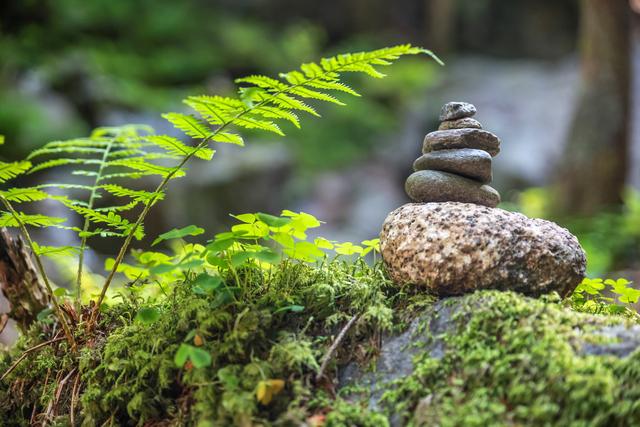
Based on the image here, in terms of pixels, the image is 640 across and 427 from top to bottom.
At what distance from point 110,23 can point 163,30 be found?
50.2 inches

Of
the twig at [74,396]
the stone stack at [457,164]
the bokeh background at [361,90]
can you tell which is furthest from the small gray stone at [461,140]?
the bokeh background at [361,90]

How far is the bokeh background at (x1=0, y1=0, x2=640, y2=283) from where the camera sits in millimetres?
6656

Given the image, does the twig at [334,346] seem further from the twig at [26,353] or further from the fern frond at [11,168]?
the fern frond at [11,168]

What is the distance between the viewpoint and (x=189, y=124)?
195 cm

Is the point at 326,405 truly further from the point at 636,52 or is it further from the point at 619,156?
the point at 636,52

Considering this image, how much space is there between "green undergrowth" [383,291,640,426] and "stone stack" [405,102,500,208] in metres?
0.53

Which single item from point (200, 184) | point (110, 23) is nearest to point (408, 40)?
point (110, 23)

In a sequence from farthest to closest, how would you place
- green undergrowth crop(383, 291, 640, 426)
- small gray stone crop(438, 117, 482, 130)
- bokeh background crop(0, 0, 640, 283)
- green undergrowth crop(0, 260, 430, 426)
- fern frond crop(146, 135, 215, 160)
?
bokeh background crop(0, 0, 640, 283) → small gray stone crop(438, 117, 482, 130) → fern frond crop(146, 135, 215, 160) → green undergrowth crop(0, 260, 430, 426) → green undergrowth crop(383, 291, 640, 426)

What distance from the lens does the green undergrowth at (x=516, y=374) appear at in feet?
4.80

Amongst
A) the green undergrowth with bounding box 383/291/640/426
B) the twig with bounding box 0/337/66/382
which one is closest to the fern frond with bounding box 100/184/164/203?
the twig with bounding box 0/337/66/382

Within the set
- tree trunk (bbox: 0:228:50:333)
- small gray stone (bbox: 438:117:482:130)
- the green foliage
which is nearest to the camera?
the green foliage

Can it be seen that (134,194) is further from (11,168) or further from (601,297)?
(601,297)

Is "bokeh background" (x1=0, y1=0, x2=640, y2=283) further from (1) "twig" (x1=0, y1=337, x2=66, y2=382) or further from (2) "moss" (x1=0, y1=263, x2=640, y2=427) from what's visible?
(1) "twig" (x1=0, y1=337, x2=66, y2=382)

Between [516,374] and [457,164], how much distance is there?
935 millimetres
